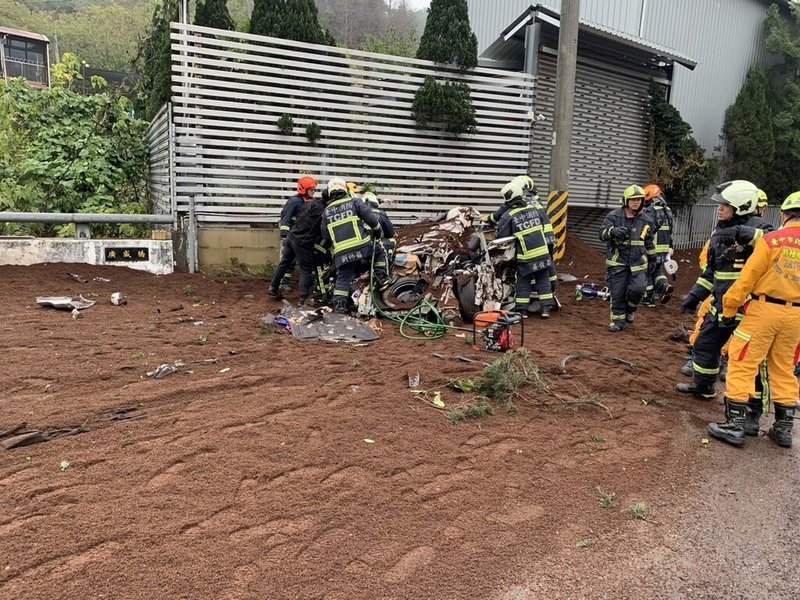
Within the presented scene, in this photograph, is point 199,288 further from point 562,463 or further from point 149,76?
point 149,76

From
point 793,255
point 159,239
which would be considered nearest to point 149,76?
point 159,239

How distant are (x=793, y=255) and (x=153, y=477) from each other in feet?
14.8

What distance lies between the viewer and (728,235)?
16.4ft

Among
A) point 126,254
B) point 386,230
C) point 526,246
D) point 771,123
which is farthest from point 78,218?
point 771,123

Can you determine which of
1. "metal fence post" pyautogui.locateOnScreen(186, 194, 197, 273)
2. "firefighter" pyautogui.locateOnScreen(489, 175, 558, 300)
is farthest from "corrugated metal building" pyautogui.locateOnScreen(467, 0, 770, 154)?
"metal fence post" pyautogui.locateOnScreen(186, 194, 197, 273)

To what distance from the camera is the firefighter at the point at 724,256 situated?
16.0ft

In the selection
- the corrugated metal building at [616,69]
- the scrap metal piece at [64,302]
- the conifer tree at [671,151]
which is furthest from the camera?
the conifer tree at [671,151]

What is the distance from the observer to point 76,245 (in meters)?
8.68

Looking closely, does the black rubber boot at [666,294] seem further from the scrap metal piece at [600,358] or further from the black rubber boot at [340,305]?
the black rubber boot at [340,305]

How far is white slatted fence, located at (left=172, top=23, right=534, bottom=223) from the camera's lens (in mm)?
9195

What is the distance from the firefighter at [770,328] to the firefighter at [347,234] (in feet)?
14.9

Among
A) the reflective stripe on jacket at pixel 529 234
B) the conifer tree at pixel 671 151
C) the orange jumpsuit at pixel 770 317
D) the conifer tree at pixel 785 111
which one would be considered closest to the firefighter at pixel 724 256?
the orange jumpsuit at pixel 770 317

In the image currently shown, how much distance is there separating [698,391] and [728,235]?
4.78 ft

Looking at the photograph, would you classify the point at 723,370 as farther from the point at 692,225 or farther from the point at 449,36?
the point at 692,225
